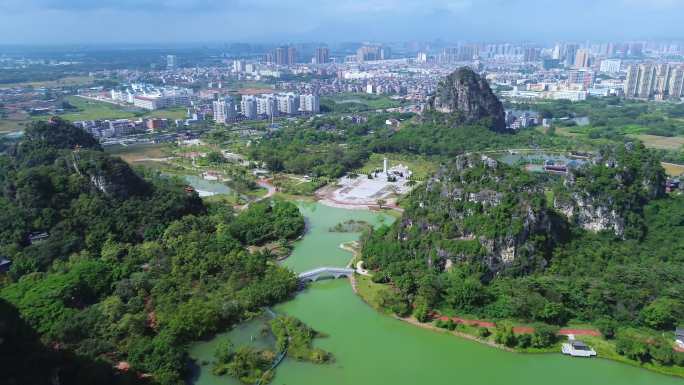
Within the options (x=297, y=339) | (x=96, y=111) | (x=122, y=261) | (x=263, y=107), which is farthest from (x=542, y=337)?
(x=96, y=111)

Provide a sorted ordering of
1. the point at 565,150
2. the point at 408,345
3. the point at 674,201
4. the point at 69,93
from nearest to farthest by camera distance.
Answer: the point at 408,345
the point at 674,201
the point at 565,150
the point at 69,93

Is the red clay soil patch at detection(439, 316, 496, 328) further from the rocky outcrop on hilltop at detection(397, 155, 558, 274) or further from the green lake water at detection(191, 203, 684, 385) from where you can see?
the rocky outcrop on hilltop at detection(397, 155, 558, 274)

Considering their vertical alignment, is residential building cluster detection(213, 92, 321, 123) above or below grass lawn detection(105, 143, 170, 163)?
above

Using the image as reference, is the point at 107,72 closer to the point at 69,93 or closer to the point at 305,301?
the point at 69,93

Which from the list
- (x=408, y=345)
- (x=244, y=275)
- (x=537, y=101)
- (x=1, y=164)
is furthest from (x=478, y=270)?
(x=537, y=101)

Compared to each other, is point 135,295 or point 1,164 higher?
point 1,164

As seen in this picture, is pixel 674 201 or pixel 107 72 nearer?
pixel 674 201

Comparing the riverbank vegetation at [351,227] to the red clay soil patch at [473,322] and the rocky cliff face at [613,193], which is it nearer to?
the red clay soil patch at [473,322]

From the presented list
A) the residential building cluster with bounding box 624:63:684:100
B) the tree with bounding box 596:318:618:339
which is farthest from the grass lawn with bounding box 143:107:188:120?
the residential building cluster with bounding box 624:63:684:100
